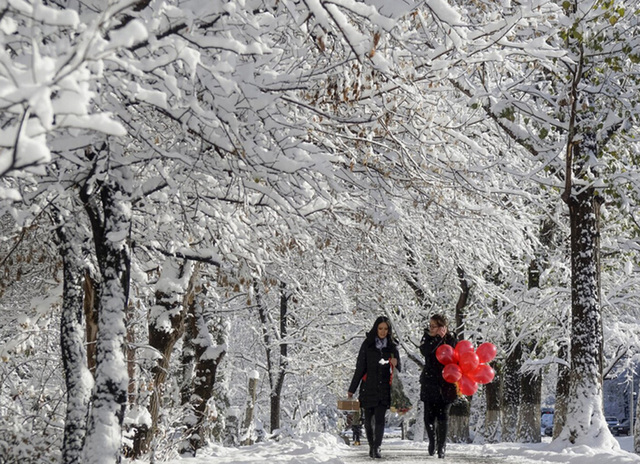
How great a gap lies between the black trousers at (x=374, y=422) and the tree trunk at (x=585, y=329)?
9.74 feet

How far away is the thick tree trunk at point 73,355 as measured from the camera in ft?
26.9

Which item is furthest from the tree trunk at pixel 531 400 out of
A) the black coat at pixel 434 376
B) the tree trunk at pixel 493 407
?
the black coat at pixel 434 376

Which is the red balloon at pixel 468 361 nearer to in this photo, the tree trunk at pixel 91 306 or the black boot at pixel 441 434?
the black boot at pixel 441 434

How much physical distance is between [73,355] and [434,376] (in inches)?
175

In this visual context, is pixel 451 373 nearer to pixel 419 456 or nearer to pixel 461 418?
pixel 419 456

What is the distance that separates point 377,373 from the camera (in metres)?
10.3

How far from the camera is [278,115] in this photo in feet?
20.9

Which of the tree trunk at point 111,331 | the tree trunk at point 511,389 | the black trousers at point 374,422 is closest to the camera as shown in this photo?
the tree trunk at point 111,331

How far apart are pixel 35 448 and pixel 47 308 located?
6.30 ft

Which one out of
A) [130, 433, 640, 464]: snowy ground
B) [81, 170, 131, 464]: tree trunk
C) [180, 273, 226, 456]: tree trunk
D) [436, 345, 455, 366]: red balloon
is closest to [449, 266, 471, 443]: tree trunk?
[130, 433, 640, 464]: snowy ground

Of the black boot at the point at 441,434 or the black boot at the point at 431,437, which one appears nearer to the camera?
the black boot at the point at 441,434

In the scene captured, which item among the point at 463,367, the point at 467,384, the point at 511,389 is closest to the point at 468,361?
the point at 463,367

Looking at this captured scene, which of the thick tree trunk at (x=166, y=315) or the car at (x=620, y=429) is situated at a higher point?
the thick tree trunk at (x=166, y=315)

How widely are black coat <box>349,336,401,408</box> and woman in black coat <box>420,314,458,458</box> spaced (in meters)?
0.41
